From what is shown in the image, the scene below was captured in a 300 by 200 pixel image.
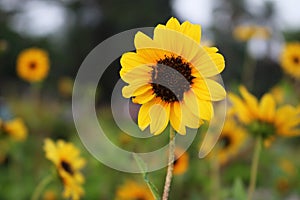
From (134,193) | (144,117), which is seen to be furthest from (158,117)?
(134,193)

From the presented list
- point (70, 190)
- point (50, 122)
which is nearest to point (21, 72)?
point (70, 190)

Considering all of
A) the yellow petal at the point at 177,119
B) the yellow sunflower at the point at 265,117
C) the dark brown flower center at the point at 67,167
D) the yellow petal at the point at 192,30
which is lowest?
the dark brown flower center at the point at 67,167

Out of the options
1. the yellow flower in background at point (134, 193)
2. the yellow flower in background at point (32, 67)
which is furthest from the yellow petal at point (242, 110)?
the yellow flower in background at point (32, 67)

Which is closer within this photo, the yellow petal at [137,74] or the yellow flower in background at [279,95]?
the yellow petal at [137,74]

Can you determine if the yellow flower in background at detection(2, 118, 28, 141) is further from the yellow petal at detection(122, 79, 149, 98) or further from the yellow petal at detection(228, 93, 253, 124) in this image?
the yellow petal at detection(122, 79, 149, 98)

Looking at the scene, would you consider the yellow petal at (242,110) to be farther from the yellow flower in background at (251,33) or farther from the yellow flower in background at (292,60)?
the yellow flower in background at (251,33)

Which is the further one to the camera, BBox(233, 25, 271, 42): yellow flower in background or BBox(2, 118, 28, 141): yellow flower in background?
BBox(233, 25, 271, 42): yellow flower in background

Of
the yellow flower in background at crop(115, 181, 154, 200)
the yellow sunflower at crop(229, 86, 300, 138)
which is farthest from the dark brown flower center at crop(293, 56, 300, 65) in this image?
the yellow sunflower at crop(229, 86, 300, 138)
